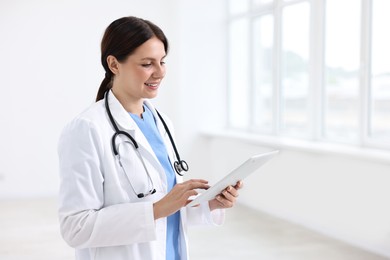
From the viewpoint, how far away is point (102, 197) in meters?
1.30

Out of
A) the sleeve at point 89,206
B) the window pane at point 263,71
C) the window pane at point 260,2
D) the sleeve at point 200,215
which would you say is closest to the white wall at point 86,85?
the window pane at point 263,71

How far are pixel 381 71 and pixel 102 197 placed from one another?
3151mm

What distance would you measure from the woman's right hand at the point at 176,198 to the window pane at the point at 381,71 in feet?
9.80

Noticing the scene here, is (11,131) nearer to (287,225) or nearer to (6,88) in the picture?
(6,88)

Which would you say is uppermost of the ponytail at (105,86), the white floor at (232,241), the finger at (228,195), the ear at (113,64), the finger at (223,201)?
the ear at (113,64)

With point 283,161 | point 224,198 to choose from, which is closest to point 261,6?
point 283,161

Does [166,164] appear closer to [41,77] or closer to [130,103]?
[130,103]

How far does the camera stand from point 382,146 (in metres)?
3.90

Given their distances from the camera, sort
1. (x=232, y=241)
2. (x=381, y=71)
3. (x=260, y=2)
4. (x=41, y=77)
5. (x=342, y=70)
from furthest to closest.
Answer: (x=41, y=77) → (x=260, y=2) → (x=342, y=70) → (x=232, y=241) → (x=381, y=71)

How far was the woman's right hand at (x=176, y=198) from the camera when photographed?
4.17ft

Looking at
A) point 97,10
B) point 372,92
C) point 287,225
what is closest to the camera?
point 372,92

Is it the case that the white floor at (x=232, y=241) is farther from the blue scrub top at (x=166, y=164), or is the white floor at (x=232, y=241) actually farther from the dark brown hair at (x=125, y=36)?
the dark brown hair at (x=125, y=36)

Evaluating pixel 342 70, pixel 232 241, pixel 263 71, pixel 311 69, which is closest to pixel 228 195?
pixel 232 241

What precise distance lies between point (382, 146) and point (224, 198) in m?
2.79
